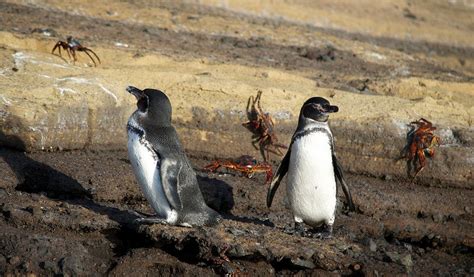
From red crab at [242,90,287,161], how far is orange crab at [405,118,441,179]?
1696 millimetres

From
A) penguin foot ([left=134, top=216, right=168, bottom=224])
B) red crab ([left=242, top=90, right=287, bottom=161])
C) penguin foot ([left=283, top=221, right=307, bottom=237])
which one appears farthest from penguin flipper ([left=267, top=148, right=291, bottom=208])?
red crab ([left=242, top=90, right=287, bottom=161])

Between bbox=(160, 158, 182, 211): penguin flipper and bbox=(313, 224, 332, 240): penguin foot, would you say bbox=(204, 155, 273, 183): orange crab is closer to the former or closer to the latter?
bbox=(313, 224, 332, 240): penguin foot

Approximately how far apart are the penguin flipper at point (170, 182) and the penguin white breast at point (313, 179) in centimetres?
147

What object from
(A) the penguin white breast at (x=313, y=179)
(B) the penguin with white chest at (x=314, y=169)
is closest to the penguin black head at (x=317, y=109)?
(B) the penguin with white chest at (x=314, y=169)

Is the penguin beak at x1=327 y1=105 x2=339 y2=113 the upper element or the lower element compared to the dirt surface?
upper

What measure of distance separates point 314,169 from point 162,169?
1.69 meters

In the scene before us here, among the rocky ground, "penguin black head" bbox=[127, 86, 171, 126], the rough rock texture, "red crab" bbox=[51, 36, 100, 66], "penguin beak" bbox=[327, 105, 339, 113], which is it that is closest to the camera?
the rocky ground

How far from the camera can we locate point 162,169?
7.82m

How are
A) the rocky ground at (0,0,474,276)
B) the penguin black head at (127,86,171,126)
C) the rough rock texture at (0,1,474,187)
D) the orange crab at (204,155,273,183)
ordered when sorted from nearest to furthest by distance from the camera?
the rocky ground at (0,0,474,276), the penguin black head at (127,86,171,126), the rough rock texture at (0,1,474,187), the orange crab at (204,155,273,183)

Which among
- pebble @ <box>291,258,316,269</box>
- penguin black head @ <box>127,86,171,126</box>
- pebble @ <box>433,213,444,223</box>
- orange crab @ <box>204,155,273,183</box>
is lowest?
pebble @ <box>433,213,444,223</box>

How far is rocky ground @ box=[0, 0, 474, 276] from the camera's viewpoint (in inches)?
299

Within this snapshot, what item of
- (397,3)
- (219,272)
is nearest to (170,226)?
(219,272)

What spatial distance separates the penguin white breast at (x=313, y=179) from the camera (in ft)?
28.0

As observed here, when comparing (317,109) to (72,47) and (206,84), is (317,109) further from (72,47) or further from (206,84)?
(72,47)
